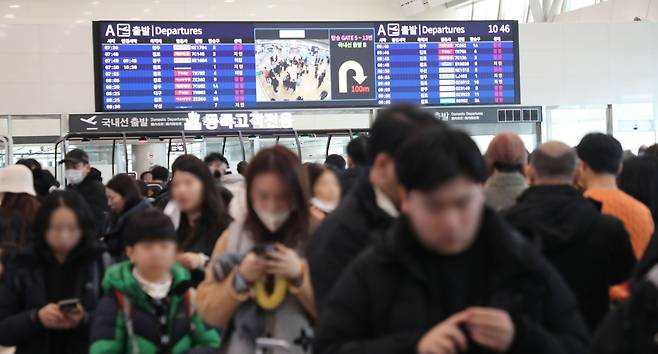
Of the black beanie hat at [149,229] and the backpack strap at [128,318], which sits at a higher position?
the black beanie hat at [149,229]

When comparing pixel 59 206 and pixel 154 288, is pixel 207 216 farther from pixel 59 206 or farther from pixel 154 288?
pixel 154 288

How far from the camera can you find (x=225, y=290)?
9.03 ft

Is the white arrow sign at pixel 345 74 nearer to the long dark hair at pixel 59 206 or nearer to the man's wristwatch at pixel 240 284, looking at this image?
the long dark hair at pixel 59 206

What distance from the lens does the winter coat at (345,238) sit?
2217mm

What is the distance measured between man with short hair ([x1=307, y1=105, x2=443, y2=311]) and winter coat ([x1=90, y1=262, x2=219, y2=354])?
118cm

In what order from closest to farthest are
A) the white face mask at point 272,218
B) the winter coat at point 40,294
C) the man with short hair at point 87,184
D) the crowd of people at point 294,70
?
1. the white face mask at point 272,218
2. the winter coat at point 40,294
3. the man with short hair at point 87,184
4. the crowd of people at point 294,70

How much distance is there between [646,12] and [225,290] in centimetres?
1629

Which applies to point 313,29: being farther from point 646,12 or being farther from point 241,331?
point 241,331

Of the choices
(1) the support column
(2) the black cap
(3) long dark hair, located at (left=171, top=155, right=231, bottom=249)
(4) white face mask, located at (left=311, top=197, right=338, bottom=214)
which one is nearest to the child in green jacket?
(3) long dark hair, located at (left=171, top=155, right=231, bottom=249)

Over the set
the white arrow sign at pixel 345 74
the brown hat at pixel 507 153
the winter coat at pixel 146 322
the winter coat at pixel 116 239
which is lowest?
the winter coat at pixel 146 322

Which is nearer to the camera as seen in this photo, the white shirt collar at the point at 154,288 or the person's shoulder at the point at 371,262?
the person's shoulder at the point at 371,262

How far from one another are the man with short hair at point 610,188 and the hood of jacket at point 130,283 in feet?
6.13

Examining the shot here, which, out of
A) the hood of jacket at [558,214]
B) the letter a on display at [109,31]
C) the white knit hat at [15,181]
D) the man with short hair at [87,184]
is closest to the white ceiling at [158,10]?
the letter a on display at [109,31]

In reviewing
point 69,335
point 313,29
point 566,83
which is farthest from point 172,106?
point 69,335
